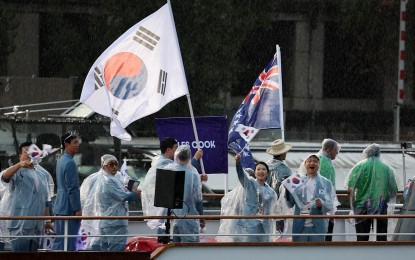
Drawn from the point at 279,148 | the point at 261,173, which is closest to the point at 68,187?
the point at 261,173

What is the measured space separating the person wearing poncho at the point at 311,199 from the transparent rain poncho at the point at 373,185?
116 cm

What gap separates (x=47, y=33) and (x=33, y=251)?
2234 cm

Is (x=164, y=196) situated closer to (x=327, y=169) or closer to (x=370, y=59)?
(x=327, y=169)

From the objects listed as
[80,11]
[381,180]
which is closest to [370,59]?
[80,11]

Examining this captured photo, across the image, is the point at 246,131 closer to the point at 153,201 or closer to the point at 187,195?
the point at 153,201

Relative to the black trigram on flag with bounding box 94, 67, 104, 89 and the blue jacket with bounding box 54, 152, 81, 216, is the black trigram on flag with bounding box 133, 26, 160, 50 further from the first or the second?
the blue jacket with bounding box 54, 152, 81, 216

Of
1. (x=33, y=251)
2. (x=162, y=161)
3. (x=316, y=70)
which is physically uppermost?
(x=316, y=70)

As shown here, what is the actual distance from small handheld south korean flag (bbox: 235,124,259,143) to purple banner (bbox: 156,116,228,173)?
0.51 metres

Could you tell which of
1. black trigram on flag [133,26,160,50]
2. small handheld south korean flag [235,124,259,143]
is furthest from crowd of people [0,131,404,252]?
black trigram on flag [133,26,160,50]

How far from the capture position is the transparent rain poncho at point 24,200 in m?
12.7

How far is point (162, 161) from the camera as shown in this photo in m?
13.1

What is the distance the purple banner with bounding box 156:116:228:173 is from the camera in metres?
14.1

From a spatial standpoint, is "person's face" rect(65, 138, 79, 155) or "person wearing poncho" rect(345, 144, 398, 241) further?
"person wearing poncho" rect(345, 144, 398, 241)

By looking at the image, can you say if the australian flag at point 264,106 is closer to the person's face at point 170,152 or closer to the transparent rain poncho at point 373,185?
the transparent rain poncho at point 373,185
